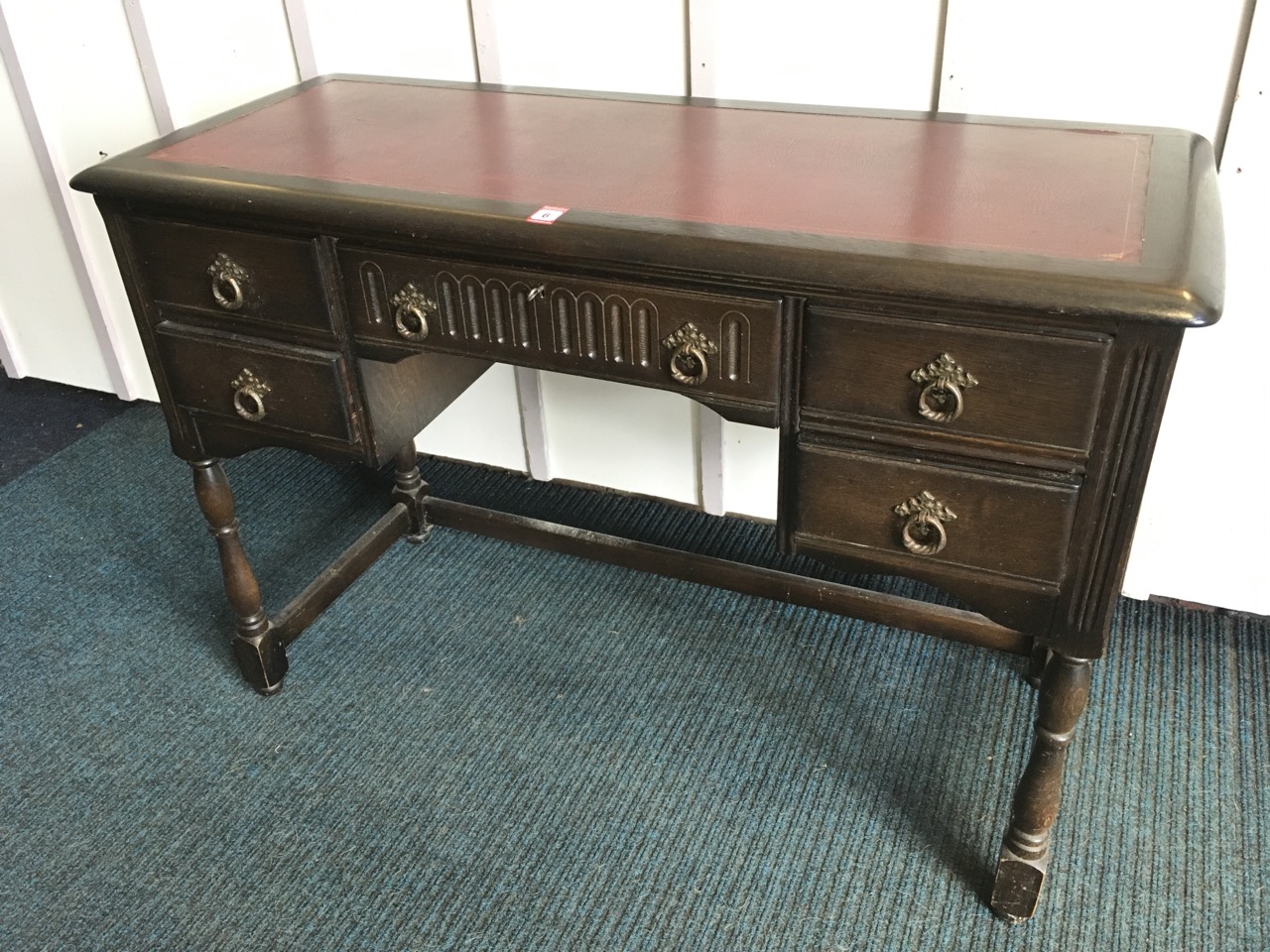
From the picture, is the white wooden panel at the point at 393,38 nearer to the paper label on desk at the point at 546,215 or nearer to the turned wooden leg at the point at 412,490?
the turned wooden leg at the point at 412,490

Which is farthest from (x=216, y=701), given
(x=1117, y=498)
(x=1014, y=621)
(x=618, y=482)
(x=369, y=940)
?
(x=1117, y=498)

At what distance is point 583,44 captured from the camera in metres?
2.15

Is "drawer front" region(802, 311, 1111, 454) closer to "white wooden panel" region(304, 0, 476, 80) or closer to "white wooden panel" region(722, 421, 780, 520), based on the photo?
"white wooden panel" region(722, 421, 780, 520)

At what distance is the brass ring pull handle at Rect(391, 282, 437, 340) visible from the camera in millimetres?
1611

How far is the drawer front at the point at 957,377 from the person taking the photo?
1.30 metres

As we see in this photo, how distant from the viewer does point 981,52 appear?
1.89 m

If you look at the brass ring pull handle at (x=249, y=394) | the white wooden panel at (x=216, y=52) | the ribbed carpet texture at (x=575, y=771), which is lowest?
the ribbed carpet texture at (x=575, y=771)

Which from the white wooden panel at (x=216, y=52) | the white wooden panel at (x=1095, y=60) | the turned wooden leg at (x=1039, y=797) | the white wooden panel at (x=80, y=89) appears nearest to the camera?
the turned wooden leg at (x=1039, y=797)

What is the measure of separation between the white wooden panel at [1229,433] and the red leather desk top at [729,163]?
10.9 inches

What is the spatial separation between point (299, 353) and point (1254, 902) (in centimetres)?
167

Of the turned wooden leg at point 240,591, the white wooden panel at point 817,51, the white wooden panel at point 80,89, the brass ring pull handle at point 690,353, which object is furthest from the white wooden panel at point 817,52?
the white wooden panel at point 80,89

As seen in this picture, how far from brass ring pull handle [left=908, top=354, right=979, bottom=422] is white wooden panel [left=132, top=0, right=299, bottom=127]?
168 centimetres

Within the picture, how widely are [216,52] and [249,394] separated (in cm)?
107

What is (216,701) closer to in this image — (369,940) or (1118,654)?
(369,940)
